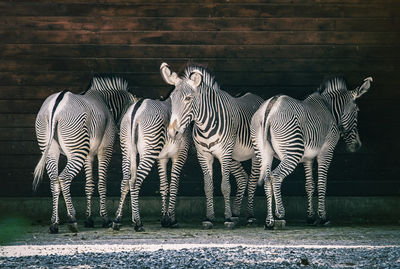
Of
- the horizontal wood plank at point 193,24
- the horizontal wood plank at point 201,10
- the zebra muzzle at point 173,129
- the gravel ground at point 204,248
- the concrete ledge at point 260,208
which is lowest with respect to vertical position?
the gravel ground at point 204,248

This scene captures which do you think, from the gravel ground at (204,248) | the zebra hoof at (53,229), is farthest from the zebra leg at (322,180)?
the zebra hoof at (53,229)

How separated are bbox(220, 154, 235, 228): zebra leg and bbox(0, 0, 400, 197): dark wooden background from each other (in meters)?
1.12

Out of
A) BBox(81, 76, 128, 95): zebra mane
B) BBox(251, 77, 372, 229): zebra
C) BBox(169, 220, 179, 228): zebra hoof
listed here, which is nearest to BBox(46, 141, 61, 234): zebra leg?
BBox(81, 76, 128, 95): zebra mane

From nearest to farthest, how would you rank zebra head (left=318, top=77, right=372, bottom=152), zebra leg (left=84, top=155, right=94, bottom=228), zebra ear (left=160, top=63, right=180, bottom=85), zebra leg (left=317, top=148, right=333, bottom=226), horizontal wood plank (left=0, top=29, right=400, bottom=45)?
zebra ear (left=160, top=63, right=180, bottom=85) < zebra leg (left=84, top=155, right=94, bottom=228) < zebra leg (left=317, top=148, right=333, bottom=226) < zebra head (left=318, top=77, right=372, bottom=152) < horizontal wood plank (left=0, top=29, right=400, bottom=45)

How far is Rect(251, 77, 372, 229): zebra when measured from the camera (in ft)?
41.7

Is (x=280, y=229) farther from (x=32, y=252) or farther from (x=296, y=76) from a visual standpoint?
(x=32, y=252)

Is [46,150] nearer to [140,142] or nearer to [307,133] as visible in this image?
[140,142]

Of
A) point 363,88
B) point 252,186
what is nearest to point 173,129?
point 252,186

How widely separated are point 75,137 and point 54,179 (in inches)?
28.0

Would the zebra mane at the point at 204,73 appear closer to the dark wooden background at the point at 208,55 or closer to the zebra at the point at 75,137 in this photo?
the dark wooden background at the point at 208,55

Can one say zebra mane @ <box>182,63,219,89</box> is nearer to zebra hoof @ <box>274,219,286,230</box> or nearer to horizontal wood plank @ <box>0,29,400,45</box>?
horizontal wood plank @ <box>0,29,400,45</box>

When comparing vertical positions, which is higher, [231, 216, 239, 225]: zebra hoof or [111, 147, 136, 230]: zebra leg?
[111, 147, 136, 230]: zebra leg

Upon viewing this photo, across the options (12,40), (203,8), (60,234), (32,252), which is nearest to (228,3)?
(203,8)

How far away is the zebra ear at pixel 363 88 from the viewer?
13.6 metres
